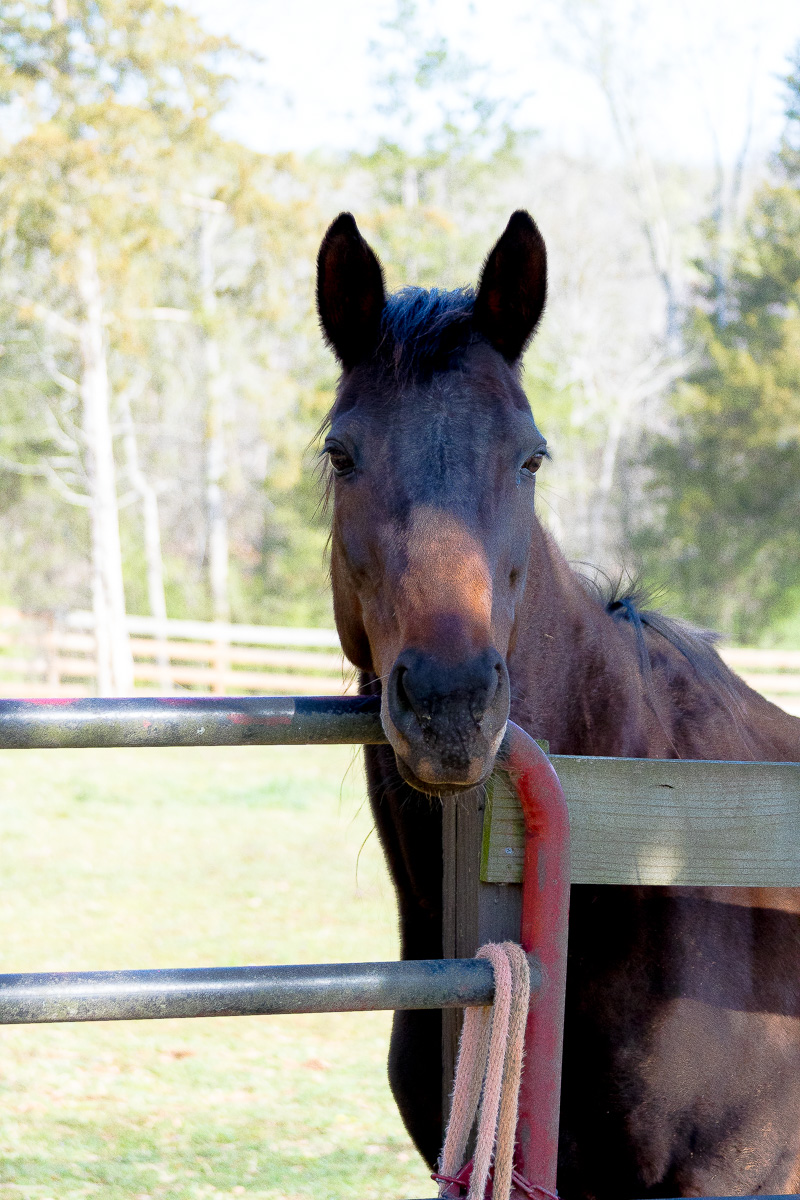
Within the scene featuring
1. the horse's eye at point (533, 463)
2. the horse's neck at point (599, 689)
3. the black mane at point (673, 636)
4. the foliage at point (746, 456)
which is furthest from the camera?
the foliage at point (746, 456)

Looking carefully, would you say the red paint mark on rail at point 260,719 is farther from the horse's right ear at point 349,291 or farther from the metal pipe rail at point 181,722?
the horse's right ear at point 349,291

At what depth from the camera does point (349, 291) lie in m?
2.31

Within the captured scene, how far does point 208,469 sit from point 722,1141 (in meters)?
23.2

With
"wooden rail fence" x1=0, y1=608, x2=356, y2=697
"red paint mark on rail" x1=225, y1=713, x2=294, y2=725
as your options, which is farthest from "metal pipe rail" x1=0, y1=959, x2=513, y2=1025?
"wooden rail fence" x1=0, y1=608, x2=356, y2=697

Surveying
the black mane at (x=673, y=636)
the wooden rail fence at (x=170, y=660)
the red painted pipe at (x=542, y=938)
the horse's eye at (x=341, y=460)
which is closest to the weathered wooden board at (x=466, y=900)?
the red painted pipe at (x=542, y=938)

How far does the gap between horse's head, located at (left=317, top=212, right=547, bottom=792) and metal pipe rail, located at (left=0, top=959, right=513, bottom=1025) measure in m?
0.28

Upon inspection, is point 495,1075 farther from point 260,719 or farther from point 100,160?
point 100,160

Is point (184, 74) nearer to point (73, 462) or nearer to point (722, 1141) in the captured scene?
point (73, 462)

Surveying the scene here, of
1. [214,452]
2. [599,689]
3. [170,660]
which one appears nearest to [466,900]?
[599,689]

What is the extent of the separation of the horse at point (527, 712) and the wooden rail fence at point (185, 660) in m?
13.6

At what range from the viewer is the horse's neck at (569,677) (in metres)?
2.26

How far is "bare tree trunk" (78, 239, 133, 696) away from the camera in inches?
691

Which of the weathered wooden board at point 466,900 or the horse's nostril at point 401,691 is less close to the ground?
the horse's nostril at point 401,691

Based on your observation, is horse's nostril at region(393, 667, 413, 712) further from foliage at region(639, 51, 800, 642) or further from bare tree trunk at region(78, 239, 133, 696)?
foliage at region(639, 51, 800, 642)
